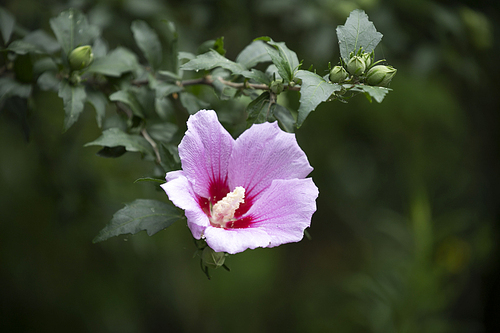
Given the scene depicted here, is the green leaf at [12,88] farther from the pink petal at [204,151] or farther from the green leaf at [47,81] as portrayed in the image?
the pink petal at [204,151]

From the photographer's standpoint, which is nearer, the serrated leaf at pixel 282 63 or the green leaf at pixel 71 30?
the serrated leaf at pixel 282 63

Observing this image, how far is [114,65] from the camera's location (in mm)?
1221

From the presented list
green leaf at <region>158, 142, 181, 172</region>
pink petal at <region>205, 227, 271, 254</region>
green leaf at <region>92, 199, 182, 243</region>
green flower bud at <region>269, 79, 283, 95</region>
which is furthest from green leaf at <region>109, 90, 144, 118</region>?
pink petal at <region>205, 227, 271, 254</region>

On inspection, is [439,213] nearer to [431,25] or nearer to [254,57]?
[431,25]

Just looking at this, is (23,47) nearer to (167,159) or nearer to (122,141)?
(122,141)

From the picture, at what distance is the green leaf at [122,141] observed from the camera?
3.34 ft

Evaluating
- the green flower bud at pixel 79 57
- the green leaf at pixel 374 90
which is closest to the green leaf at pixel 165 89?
the green flower bud at pixel 79 57

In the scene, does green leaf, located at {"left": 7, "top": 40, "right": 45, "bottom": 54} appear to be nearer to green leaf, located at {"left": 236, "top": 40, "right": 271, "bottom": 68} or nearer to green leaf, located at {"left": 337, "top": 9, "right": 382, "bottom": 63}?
green leaf, located at {"left": 236, "top": 40, "right": 271, "bottom": 68}

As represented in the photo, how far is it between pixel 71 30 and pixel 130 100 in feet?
0.95

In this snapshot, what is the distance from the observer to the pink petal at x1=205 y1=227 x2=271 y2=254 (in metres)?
0.74

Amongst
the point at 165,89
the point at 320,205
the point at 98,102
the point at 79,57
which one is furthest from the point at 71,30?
the point at 320,205

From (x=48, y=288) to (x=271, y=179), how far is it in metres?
2.86

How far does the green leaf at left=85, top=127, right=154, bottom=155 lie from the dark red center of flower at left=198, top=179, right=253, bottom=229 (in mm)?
240

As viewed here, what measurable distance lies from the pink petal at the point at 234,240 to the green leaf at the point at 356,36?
47 centimetres
